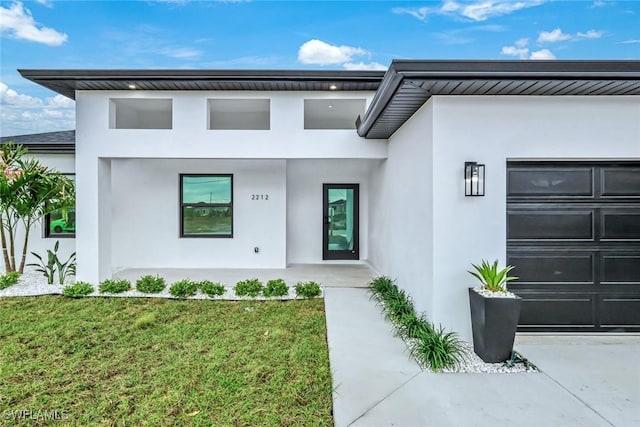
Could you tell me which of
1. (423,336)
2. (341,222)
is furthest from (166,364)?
(341,222)

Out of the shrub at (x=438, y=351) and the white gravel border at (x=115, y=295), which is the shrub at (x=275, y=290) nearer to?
the white gravel border at (x=115, y=295)

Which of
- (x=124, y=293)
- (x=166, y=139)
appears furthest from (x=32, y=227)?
(x=166, y=139)

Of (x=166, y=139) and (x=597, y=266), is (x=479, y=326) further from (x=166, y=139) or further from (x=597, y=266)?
(x=166, y=139)

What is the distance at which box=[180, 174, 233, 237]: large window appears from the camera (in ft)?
29.2

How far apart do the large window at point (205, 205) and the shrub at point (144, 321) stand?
375 centimetres

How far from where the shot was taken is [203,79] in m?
6.41

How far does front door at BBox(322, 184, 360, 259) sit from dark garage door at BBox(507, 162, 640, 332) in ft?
19.6

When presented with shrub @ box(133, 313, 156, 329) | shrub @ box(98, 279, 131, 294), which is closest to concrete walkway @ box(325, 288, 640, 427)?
shrub @ box(133, 313, 156, 329)

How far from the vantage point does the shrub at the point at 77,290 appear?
6.41m

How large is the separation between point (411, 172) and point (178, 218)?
21.0 ft

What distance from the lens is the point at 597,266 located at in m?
4.51

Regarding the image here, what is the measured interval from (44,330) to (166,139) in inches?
156

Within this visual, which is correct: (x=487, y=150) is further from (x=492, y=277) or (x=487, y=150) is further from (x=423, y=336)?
(x=423, y=336)

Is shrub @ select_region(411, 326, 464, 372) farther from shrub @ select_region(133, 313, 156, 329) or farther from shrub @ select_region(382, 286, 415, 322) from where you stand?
shrub @ select_region(133, 313, 156, 329)
